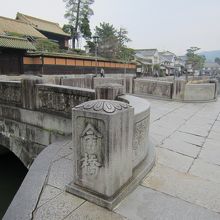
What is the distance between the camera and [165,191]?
3.25 meters

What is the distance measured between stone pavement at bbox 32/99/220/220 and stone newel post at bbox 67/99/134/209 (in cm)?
18

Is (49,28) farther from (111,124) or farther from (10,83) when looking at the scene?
(111,124)

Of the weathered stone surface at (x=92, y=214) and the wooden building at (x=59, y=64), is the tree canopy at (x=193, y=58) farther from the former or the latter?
the weathered stone surface at (x=92, y=214)

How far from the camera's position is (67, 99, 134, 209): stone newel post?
2.72 metres

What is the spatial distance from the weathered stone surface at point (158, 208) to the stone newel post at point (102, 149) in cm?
21

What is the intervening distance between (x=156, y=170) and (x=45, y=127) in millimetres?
3687

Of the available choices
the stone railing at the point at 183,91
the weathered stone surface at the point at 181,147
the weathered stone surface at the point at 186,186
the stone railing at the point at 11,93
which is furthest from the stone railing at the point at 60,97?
the stone railing at the point at 183,91

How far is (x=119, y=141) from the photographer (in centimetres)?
286

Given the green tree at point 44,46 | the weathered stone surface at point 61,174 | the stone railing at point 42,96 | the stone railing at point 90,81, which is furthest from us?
the green tree at point 44,46

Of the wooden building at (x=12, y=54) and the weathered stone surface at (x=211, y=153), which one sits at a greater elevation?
the wooden building at (x=12, y=54)

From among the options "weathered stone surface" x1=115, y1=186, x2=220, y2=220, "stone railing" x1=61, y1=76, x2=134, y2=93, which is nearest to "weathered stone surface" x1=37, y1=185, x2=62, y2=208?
"weathered stone surface" x1=115, y1=186, x2=220, y2=220

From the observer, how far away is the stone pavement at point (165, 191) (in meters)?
2.74

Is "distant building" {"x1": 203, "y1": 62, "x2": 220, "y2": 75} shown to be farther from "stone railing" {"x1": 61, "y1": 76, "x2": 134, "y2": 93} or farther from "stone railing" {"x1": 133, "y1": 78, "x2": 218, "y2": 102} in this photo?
"stone railing" {"x1": 61, "y1": 76, "x2": 134, "y2": 93}

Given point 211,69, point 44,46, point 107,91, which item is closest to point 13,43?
point 44,46
